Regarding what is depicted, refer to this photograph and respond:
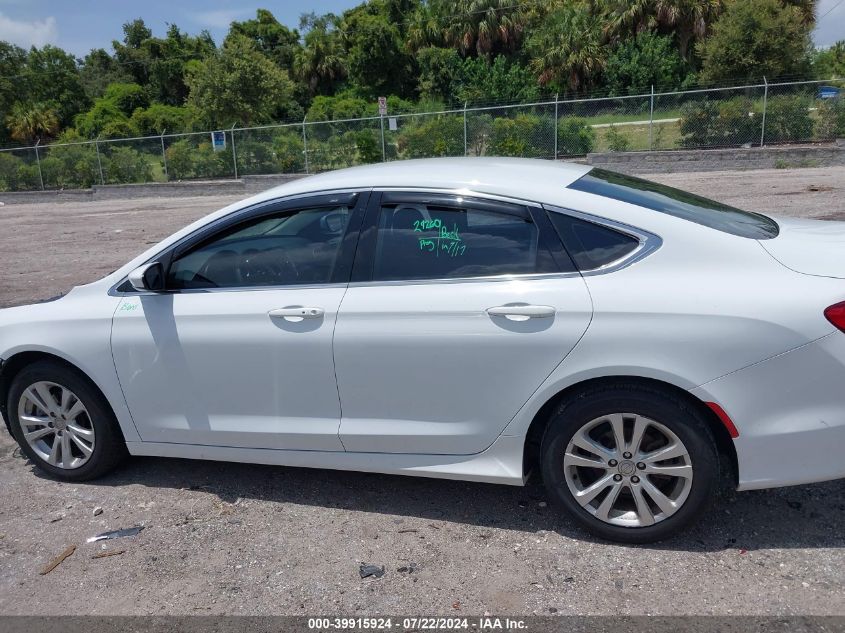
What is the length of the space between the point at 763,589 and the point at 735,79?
33689mm

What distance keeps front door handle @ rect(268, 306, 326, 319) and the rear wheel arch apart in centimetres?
111

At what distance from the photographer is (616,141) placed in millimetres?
23953

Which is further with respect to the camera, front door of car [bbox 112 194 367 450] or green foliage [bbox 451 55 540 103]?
green foliage [bbox 451 55 540 103]

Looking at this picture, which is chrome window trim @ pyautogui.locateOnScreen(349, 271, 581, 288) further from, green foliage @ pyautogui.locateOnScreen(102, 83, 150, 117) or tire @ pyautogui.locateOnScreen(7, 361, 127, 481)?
green foliage @ pyautogui.locateOnScreen(102, 83, 150, 117)

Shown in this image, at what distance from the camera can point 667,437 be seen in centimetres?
321

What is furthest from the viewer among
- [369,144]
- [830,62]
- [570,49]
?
[830,62]

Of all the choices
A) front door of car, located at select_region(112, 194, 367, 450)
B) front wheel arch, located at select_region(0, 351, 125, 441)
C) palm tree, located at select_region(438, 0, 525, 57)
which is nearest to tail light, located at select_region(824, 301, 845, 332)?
front door of car, located at select_region(112, 194, 367, 450)

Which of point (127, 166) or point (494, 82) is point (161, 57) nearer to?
point (494, 82)

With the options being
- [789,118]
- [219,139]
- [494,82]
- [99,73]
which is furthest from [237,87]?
[99,73]

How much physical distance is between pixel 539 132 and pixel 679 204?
20964 millimetres

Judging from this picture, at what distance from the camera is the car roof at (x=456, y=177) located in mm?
3551

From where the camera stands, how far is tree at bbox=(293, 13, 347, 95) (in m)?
56.9

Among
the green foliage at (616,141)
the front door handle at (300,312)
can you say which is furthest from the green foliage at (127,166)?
the front door handle at (300,312)

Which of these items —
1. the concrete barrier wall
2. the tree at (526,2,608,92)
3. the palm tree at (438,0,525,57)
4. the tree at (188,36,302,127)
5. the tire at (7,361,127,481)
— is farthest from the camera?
the palm tree at (438,0,525,57)
